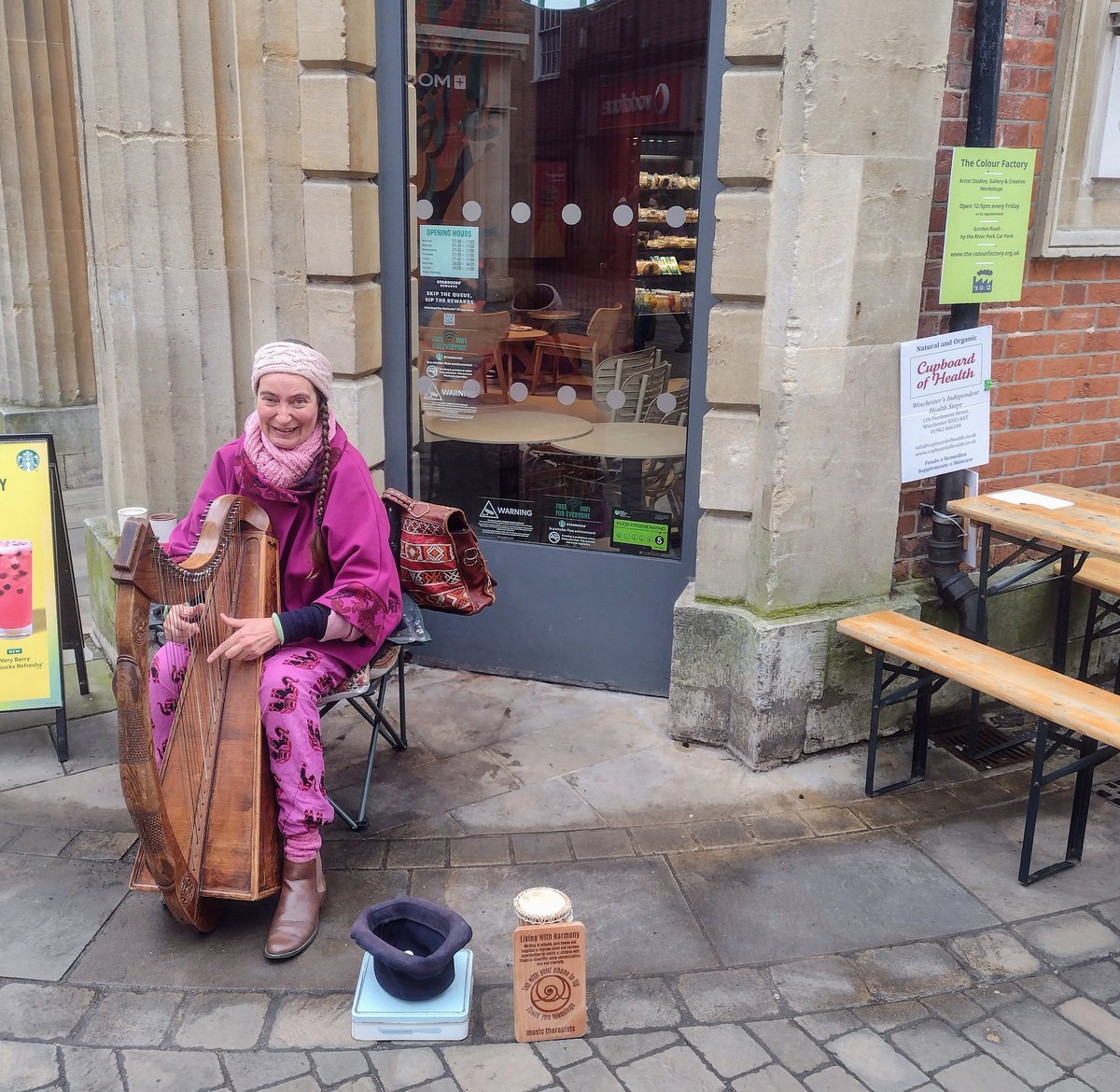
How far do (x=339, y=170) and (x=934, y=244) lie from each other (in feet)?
7.23

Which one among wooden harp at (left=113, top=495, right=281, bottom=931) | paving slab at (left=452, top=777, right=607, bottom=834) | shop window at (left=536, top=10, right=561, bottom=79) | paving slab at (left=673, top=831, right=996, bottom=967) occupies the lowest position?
paving slab at (left=673, top=831, right=996, bottom=967)

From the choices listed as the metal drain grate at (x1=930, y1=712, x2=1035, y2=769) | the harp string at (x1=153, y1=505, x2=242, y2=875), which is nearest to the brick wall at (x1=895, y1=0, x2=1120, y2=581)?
the metal drain grate at (x1=930, y1=712, x2=1035, y2=769)

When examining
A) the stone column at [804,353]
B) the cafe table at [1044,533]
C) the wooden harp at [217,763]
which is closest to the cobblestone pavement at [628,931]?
the wooden harp at [217,763]

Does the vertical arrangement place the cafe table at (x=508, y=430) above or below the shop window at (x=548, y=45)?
below

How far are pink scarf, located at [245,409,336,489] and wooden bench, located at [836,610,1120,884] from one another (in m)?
1.93

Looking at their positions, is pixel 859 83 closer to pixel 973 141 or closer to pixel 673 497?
pixel 973 141

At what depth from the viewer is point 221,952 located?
10.5ft

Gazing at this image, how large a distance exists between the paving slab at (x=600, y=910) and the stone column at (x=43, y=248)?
5.76 meters

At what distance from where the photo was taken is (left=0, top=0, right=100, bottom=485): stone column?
7.71m

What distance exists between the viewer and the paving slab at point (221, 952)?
3.09 m

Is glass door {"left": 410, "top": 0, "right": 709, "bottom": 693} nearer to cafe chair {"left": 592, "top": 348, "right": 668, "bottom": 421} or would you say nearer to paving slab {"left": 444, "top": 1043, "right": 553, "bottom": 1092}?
cafe chair {"left": 592, "top": 348, "right": 668, "bottom": 421}

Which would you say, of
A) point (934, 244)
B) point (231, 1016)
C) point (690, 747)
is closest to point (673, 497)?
point (690, 747)

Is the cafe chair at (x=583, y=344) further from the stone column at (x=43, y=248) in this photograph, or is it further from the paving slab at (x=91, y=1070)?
the stone column at (x=43, y=248)

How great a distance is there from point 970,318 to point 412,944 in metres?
2.90
